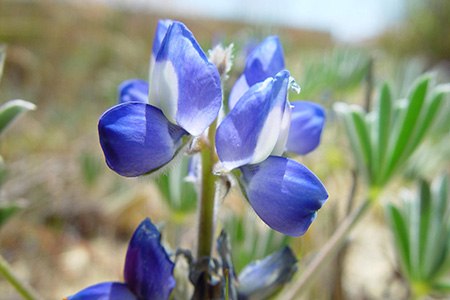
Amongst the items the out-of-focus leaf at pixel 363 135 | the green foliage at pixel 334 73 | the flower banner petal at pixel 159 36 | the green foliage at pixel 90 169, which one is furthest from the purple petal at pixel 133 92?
the green foliage at pixel 90 169

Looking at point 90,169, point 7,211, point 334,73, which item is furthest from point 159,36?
point 90,169

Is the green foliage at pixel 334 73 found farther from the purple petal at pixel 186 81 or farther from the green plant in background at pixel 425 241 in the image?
the purple petal at pixel 186 81

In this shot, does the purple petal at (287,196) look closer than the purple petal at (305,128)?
Yes

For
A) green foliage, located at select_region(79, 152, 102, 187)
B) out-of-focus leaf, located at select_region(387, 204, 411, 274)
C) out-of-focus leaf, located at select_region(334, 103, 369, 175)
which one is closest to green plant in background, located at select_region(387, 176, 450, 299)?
out-of-focus leaf, located at select_region(387, 204, 411, 274)

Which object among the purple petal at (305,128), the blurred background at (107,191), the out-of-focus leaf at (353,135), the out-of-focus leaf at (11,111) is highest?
the purple petal at (305,128)

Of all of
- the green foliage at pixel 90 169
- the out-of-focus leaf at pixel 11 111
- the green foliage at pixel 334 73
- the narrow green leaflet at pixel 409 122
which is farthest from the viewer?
the green foliage at pixel 90 169

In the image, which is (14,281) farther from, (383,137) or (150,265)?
(383,137)

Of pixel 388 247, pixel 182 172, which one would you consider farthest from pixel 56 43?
pixel 182 172
